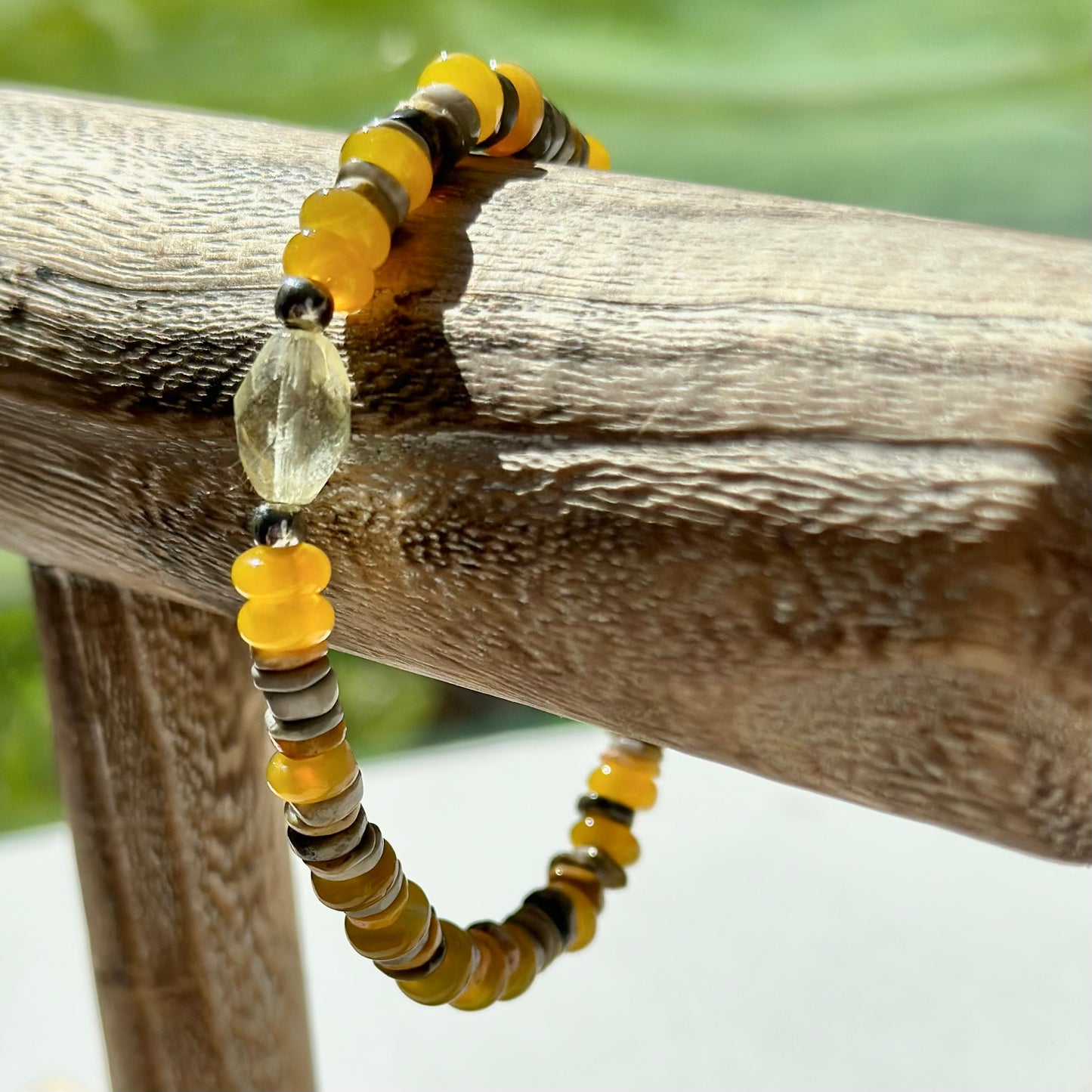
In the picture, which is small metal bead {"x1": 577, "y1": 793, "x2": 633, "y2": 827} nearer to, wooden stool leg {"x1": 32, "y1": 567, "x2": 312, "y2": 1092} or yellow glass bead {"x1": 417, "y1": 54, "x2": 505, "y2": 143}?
wooden stool leg {"x1": 32, "y1": 567, "x2": 312, "y2": 1092}

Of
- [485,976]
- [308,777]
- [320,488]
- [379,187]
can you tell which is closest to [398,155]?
[379,187]

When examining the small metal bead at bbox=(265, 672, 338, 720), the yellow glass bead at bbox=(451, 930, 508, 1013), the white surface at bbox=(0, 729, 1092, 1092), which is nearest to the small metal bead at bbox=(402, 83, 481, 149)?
the small metal bead at bbox=(265, 672, 338, 720)

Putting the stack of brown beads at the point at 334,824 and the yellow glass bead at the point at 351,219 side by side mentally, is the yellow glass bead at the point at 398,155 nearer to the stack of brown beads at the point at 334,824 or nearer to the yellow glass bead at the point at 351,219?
the yellow glass bead at the point at 351,219

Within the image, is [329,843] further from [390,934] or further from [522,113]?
[522,113]

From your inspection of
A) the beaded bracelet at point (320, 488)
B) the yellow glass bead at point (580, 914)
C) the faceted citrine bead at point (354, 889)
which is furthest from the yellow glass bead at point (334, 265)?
the yellow glass bead at point (580, 914)

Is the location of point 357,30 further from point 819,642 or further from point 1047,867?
point 819,642

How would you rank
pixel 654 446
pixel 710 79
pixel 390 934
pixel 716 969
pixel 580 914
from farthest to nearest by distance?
1. pixel 710 79
2. pixel 716 969
3. pixel 580 914
4. pixel 390 934
5. pixel 654 446
